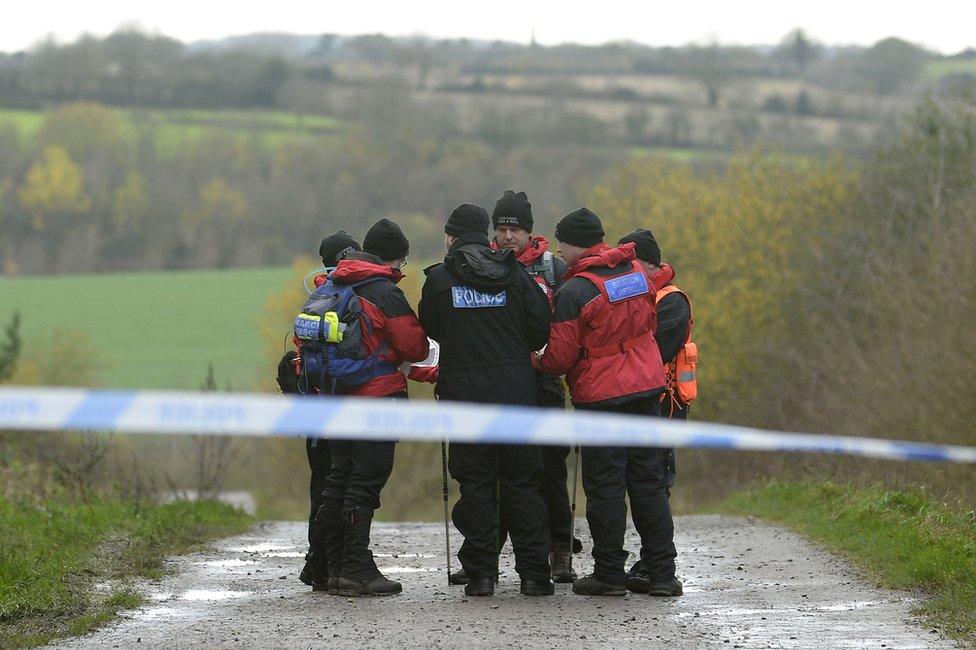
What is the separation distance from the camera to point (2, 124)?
274 ft

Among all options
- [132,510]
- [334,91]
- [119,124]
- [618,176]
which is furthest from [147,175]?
[132,510]

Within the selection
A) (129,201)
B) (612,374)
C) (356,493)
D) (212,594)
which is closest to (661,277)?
Answer: (612,374)

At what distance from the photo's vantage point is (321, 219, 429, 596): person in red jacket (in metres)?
9.18

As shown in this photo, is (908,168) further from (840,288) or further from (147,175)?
(147,175)

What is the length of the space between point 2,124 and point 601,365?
262 feet

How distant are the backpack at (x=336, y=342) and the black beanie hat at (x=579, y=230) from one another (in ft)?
4.05

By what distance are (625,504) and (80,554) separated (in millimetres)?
3762

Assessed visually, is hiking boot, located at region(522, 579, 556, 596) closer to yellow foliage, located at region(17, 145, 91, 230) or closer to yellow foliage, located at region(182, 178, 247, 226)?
yellow foliage, located at region(182, 178, 247, 226)

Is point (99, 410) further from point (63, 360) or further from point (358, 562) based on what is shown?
point (63, 360)

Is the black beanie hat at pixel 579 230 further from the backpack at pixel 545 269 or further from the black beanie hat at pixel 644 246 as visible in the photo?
the black beanie hat at pixel 644 246

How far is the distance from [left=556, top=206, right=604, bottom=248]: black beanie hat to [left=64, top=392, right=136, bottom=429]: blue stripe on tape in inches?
141

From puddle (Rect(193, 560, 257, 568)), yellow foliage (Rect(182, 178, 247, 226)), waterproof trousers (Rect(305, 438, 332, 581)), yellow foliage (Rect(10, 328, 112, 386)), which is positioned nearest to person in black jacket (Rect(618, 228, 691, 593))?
waterproof trousers (Rect(305, 438, 332, 581))

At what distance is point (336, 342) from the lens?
9062 mm

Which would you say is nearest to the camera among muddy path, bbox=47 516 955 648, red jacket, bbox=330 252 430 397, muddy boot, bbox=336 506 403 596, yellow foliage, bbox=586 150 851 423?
muddy path, bbox=47 516 955 648
